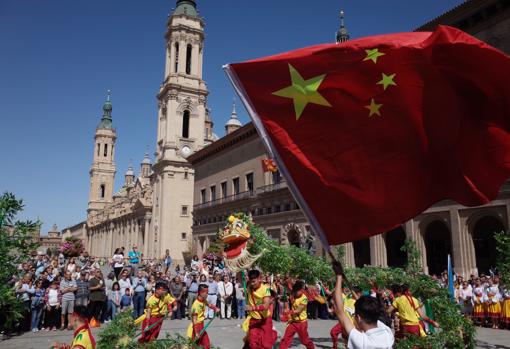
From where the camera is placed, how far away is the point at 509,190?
21656 mm

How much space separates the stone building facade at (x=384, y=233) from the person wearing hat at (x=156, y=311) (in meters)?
16.3

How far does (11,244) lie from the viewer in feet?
27.5

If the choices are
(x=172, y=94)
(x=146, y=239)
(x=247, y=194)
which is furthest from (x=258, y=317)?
(x=146, y=239)

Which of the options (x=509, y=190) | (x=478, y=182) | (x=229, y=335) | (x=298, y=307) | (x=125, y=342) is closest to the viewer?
(x=478, y=182)

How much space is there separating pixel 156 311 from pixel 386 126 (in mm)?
6575

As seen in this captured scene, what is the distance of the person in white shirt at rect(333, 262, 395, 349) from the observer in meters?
3.24

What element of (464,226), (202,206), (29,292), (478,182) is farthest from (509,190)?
(202,206)

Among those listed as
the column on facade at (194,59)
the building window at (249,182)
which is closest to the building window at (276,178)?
the building window at (249,182)

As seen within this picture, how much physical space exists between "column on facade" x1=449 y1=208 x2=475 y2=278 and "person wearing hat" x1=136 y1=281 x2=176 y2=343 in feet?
63.6

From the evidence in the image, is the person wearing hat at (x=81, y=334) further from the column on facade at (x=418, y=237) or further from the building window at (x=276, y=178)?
the building window at (x=276, y=178)

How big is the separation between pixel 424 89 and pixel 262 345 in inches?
219

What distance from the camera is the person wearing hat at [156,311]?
8805 mm

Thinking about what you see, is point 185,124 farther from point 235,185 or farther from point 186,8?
point 235,185

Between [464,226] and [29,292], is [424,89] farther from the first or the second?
[464,226]
